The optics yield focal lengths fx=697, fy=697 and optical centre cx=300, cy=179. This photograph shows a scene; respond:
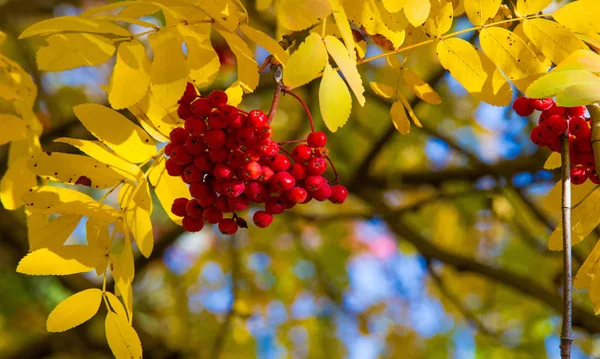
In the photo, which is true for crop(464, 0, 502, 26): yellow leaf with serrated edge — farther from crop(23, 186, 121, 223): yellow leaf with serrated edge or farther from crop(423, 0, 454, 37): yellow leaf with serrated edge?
crop(23, 186, 121, 223): yellow leaf with serrated edge

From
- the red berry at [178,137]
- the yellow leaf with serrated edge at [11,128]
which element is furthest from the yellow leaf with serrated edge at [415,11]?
the yellow leaf with serrated edge at [11,128]

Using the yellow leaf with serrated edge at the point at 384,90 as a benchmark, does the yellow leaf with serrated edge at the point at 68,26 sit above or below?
above

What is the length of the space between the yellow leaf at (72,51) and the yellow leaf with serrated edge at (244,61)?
210 mm

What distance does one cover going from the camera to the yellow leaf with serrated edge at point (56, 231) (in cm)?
136

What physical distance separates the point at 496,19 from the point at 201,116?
71 centimetres

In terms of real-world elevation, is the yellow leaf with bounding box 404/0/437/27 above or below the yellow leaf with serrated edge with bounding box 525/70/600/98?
above

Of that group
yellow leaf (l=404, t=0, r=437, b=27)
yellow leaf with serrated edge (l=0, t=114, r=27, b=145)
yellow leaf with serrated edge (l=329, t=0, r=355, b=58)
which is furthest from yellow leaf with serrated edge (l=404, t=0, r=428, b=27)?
yellow leaf with serrated edge (l=0, t=114, r=27, b=145)

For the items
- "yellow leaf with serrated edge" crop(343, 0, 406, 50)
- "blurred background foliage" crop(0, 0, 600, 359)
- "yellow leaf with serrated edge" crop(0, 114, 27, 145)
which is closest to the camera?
"yellow leaf with serrated edge" crop(343, 0, 406, 50)

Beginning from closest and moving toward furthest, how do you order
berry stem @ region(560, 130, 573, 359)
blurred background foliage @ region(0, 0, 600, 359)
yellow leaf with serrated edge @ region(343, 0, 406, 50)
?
berry stem @ region(560, 130, 573, 359)
yellow leaf with serrated edge @ region(343, 0, 406, 50)
blurred background foliage @ region(0, 0, 600, 359)

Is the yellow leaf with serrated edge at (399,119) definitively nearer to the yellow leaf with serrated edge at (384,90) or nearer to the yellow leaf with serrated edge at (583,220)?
the yellow leaf with serrated edge at (384,90)

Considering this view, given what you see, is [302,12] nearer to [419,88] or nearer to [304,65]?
[304,65]

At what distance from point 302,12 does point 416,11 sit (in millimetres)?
208

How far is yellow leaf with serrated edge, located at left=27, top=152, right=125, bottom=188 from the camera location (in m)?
1.38

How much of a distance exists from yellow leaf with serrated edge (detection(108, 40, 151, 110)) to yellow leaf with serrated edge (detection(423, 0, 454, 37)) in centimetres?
53
